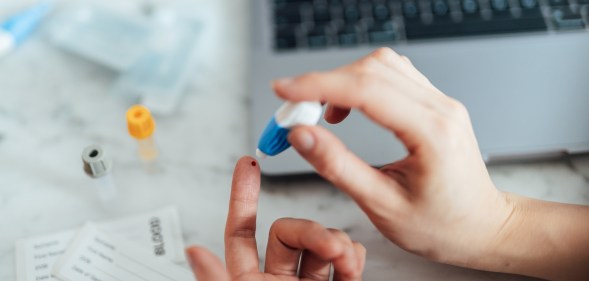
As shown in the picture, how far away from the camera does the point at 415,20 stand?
2.23 ft

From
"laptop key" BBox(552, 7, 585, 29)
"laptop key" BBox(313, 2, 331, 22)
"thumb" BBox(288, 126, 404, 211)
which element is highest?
"laptop key" BBox(313, 2, 331, 22)

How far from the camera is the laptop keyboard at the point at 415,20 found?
67cm

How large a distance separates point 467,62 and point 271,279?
1.10 ft

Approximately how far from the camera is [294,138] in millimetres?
408

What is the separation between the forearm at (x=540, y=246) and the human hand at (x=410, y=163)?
1cm

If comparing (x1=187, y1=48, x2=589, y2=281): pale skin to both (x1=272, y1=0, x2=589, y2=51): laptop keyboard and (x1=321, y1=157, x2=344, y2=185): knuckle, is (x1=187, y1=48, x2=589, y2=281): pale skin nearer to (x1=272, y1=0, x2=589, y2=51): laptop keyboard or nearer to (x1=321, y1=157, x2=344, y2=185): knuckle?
(x1=321, y1=157, x2=344, y2=185): knuckle

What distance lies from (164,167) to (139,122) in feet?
0.28

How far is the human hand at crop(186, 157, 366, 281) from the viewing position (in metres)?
0.45

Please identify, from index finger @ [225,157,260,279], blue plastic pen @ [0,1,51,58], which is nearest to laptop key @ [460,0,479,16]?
index finger @ [225,157,260,279]

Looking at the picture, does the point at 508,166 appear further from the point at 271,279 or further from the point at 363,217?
the point at 271,279

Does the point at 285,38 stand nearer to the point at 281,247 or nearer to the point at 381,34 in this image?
the point at 381,34

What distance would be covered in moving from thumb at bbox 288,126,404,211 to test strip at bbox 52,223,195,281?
0.19 metres

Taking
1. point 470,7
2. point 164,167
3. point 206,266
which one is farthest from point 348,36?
point 206,266

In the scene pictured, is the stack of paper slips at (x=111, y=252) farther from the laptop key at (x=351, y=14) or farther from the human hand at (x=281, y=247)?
the laptop key at (x=351, y=14)
